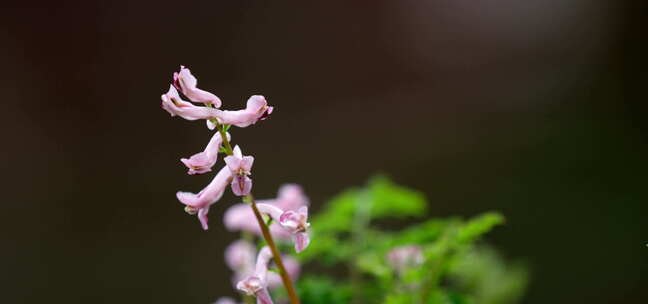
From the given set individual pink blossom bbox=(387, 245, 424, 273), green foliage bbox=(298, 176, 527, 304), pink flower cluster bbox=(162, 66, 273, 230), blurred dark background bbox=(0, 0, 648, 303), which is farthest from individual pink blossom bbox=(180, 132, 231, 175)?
blurred dark background bbox=(0, 0, 648, 303)

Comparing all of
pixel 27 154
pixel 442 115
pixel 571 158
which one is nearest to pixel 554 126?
pixel 571 158

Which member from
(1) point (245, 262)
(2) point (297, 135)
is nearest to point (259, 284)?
(1) point (245, 262)

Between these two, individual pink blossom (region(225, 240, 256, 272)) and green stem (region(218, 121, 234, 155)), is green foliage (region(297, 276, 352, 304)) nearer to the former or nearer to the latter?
individual pink blossom (region(225, 240, 256, 272))

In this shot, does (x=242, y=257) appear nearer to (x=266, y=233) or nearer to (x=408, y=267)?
(x=408, y=267)

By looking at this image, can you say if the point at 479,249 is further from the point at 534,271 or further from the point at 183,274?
the point at 183,274

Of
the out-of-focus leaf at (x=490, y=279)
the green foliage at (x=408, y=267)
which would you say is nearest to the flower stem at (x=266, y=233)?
the green foliage at (x=408, y=267)

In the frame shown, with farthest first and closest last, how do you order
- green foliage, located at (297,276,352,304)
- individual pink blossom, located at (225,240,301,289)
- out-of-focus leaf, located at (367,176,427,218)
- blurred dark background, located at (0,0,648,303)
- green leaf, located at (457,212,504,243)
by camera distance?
blurred dark background, located at (0,0,648,303) → out-of-focus leaf, located at (367,176,427,218) → individual pink blossom, located at (225,240,301,289) → green foliage, located at (297,276,352,304) → green leaf, located at (457,212,504,243)
